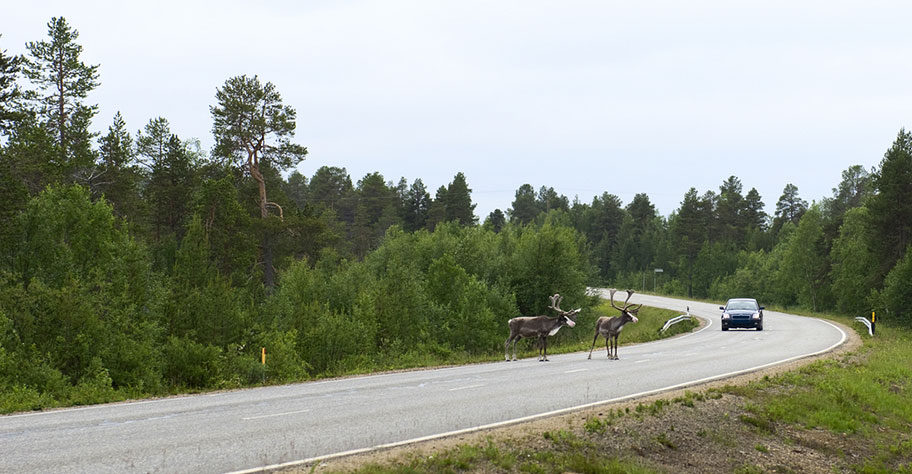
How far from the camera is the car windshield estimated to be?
42.3 m

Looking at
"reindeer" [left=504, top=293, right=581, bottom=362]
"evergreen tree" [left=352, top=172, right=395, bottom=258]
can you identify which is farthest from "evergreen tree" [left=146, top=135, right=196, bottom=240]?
"evergreen tree" [left=352, top=172, right=395, bottom=258]

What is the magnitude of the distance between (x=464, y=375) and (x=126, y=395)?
777 centimetres

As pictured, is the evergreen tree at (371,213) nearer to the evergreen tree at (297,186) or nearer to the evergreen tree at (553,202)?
the evergreen tree at (297,186)

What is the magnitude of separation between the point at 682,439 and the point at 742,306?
32045mm

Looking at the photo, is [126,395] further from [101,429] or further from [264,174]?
[264,174]

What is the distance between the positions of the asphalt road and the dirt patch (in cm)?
54

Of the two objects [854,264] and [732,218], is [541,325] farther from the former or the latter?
[732,218]

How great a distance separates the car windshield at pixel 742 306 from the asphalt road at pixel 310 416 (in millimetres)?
21241

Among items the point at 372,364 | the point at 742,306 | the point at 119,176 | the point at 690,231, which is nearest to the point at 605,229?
the point at 690,231

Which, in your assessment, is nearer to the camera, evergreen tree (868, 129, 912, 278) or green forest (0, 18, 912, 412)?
green forest (0, 18, 912, 412)

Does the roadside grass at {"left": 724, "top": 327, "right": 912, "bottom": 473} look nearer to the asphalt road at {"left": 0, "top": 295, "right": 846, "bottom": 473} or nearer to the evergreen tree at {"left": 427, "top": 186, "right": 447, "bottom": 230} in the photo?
the asphalt road at {"left": 0, "top": 295, "right": 846, "bottom": 473}

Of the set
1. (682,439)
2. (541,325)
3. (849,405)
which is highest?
(541,325)

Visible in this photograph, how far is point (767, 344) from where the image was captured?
102ft

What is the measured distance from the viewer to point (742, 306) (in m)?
42.7
